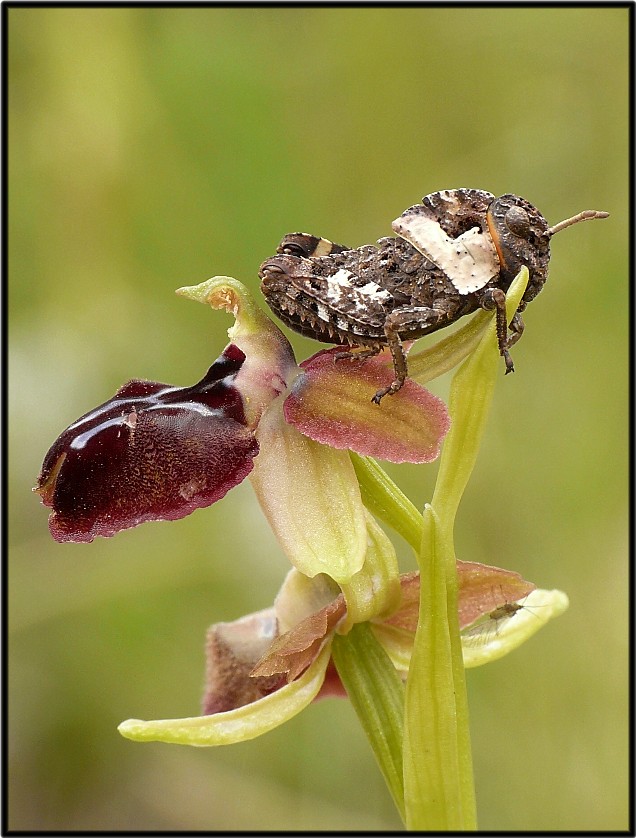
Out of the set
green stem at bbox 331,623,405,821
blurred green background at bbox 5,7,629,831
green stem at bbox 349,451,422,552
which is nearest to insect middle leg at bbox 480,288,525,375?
green stem at bbox 349,451,422,552

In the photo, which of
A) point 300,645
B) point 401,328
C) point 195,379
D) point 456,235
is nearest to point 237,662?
point 300,645

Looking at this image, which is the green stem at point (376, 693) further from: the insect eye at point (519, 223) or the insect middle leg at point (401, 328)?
the insect eye at point (519, 223)

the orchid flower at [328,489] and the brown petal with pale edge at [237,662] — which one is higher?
the orchid flower at [328,489]

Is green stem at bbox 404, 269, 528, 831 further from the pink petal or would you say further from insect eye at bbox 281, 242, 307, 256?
insect eye at bbox 281, 242, 307, 256

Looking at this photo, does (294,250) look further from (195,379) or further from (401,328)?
(195,379)

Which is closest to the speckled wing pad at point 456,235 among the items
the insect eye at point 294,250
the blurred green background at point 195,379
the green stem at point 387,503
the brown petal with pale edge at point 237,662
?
the insect eye at point 294,250

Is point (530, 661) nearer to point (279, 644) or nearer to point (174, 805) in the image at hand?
point (174, 805)
